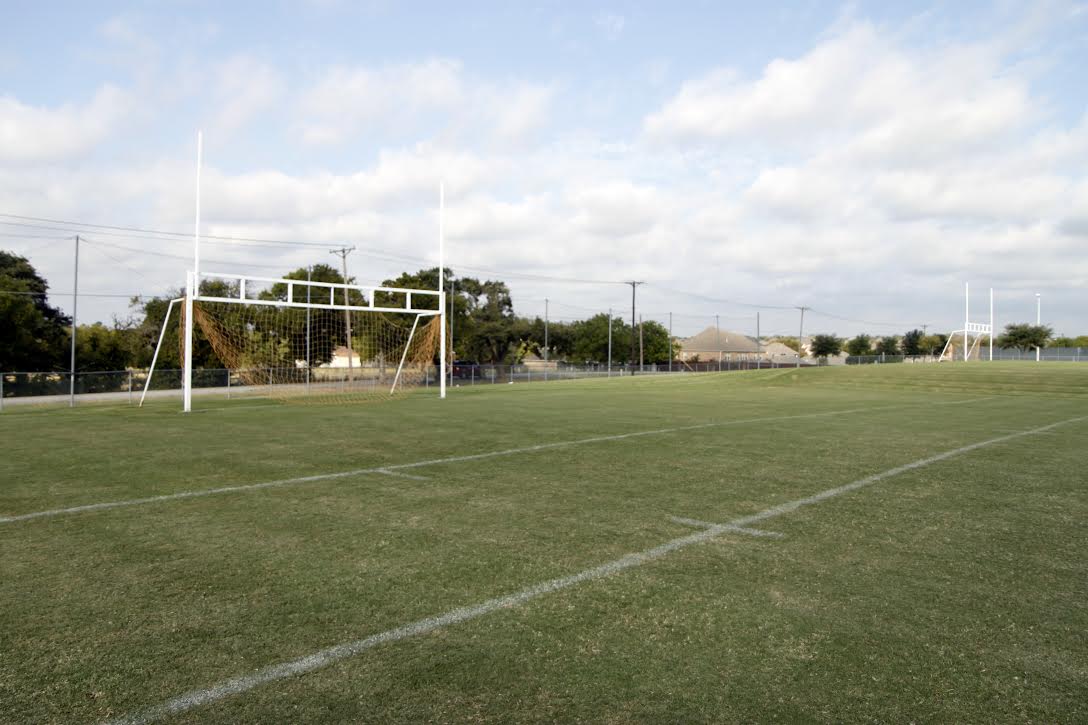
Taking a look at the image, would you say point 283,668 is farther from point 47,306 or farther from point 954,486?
point 47,306

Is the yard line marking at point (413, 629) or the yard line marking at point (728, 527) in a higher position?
the yard line marking at point (728, 527)

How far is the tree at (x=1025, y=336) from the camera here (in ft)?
225

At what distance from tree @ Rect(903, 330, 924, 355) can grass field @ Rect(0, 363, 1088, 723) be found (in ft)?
343

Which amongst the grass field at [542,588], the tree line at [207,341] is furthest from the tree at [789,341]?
the grass field at [542,588]

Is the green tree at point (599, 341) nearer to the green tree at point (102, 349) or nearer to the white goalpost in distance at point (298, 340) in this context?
the white goalpost in distance at point (298, 340)

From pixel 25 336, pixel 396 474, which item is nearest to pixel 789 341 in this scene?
pixel 25 336

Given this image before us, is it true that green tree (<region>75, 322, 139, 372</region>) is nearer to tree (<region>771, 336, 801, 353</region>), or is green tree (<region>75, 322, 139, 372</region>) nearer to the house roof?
the house roof

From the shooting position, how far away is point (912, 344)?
102m

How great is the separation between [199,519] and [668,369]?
64843 mm

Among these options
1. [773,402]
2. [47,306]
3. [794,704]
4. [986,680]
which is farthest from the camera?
[47,306]

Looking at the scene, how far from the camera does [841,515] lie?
5.80 meters

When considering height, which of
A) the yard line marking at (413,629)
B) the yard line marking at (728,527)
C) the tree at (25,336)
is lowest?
the yard line marking at (413,629)

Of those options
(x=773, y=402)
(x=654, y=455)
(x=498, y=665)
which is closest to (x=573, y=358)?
(x=773, y=402)

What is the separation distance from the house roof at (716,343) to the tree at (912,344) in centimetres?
2766
